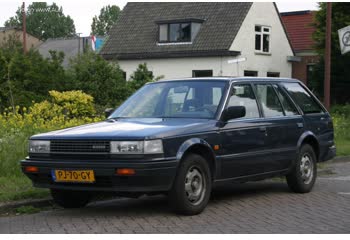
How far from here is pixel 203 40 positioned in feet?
131

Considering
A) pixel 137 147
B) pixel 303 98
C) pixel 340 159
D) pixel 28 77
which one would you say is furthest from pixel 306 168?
pixel 28 77

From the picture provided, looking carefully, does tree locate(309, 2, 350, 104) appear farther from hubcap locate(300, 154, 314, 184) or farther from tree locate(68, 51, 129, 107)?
hubcap locate(300, 154, 314, 184)

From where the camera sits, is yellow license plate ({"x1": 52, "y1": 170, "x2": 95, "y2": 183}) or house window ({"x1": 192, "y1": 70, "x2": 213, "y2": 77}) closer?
yellow license plate ({"x1": 52, "y1": 170, "x2": 95, "y2": 183})

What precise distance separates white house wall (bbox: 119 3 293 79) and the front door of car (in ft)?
95.9

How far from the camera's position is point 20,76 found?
25.0 m

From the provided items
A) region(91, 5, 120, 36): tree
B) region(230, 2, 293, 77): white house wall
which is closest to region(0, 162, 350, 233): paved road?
region(230, 2, 293, 77): white house wall

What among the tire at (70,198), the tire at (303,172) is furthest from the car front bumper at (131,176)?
the tire at (303,172)

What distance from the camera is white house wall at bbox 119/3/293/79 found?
39.3 m

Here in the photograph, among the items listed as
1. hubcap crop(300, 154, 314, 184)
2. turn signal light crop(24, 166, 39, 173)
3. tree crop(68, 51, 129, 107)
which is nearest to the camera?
turn signal light crop(24, 166, 39, 173)

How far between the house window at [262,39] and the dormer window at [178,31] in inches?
144

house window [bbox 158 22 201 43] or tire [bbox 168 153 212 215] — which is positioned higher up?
house window [bbox 158 22 201 43]

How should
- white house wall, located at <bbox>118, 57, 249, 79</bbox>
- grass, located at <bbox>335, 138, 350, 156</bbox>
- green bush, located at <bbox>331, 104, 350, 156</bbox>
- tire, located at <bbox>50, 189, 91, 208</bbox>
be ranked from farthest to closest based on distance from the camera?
white house wall, located at <bbox>118, 57, 249, 79</bbox> < green bush, located at <bbox>331, 104, 350, 156</bbox> < grass, located at <bbox>335, 138, 350, 156</bbox> < tire, located at <bbox>50, 189, 91, 208</bbox>

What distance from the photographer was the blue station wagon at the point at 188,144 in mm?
7348
